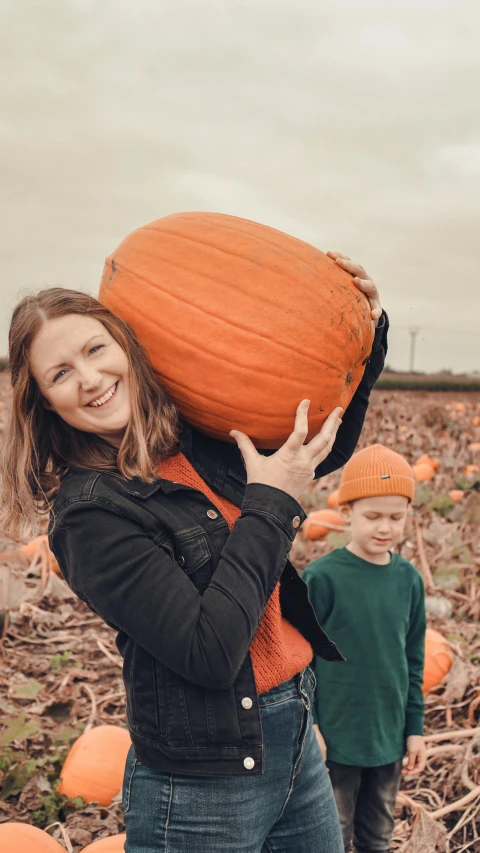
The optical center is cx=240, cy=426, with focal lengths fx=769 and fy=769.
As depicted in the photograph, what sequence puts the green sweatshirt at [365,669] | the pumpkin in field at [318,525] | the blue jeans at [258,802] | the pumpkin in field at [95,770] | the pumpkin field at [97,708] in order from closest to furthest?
1. the blue jeans at [258,802]
2. the green sweatshirt at [365,669]
3. the pumpkin field at [97,708]
4. the pumpkin in field at [95,770]
5. the pumpkin in field at [318,525]

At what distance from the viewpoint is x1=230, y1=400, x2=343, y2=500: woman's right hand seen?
1.73 m

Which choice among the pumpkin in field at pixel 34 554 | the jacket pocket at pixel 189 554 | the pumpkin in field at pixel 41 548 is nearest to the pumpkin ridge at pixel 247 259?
the jacket pocket at pixel 189 554

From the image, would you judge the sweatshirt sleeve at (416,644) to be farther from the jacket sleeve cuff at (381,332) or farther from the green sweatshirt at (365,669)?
the jacket sleeve cuff at (381,332)

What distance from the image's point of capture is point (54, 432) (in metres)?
1.87

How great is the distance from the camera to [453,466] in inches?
341

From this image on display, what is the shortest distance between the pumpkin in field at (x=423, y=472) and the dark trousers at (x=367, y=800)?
523cm

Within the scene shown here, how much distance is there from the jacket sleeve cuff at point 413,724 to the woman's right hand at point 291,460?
55.4 inches

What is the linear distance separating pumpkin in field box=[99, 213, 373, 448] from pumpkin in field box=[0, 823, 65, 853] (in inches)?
63.1

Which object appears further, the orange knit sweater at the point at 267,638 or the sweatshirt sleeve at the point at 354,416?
the sweatshirt sleeve at the point at 354,416

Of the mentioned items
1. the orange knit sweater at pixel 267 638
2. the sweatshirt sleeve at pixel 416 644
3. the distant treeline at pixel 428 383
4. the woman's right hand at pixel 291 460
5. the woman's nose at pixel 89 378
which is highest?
the woman's nose at pixel 89 378

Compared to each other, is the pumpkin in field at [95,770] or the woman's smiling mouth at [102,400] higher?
the woman's smiling mouth at [102,400]

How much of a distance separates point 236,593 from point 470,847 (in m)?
2.12

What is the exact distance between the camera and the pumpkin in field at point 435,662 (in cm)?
394

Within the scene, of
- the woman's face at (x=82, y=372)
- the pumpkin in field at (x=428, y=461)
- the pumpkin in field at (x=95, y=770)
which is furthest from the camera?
the pumpkin in field at (x=428, y=461)
